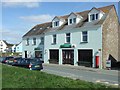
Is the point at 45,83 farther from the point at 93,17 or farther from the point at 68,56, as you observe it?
the point at 68,56

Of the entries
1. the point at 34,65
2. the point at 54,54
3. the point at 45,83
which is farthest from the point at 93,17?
the point at 45,83

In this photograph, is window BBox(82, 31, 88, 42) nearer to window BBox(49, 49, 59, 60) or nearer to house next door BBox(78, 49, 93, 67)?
house next door BBox(78, 49, 93, 67)

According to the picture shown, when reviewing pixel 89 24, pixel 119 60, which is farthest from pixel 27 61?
pixel 119 60

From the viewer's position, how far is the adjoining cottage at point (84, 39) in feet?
114

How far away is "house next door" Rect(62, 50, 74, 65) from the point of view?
39.9 meters

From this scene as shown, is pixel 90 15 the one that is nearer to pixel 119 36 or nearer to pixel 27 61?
pixel 119 36

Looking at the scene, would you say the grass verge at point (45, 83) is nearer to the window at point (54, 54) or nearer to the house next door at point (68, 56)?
the house next door at point (68, 56)

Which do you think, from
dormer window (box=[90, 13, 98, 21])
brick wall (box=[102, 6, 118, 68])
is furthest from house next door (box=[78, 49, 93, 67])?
dormer window (box=[90, 13, 98, 21])

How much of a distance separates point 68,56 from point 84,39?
470 cm

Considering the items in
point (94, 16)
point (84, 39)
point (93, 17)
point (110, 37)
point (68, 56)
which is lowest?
point (68, 56)

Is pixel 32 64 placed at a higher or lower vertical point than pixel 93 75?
higher

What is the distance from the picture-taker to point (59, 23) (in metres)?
45.0

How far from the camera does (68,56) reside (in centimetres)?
4081

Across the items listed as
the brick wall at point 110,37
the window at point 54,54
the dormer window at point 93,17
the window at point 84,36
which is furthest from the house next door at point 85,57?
the window at point 54,54
